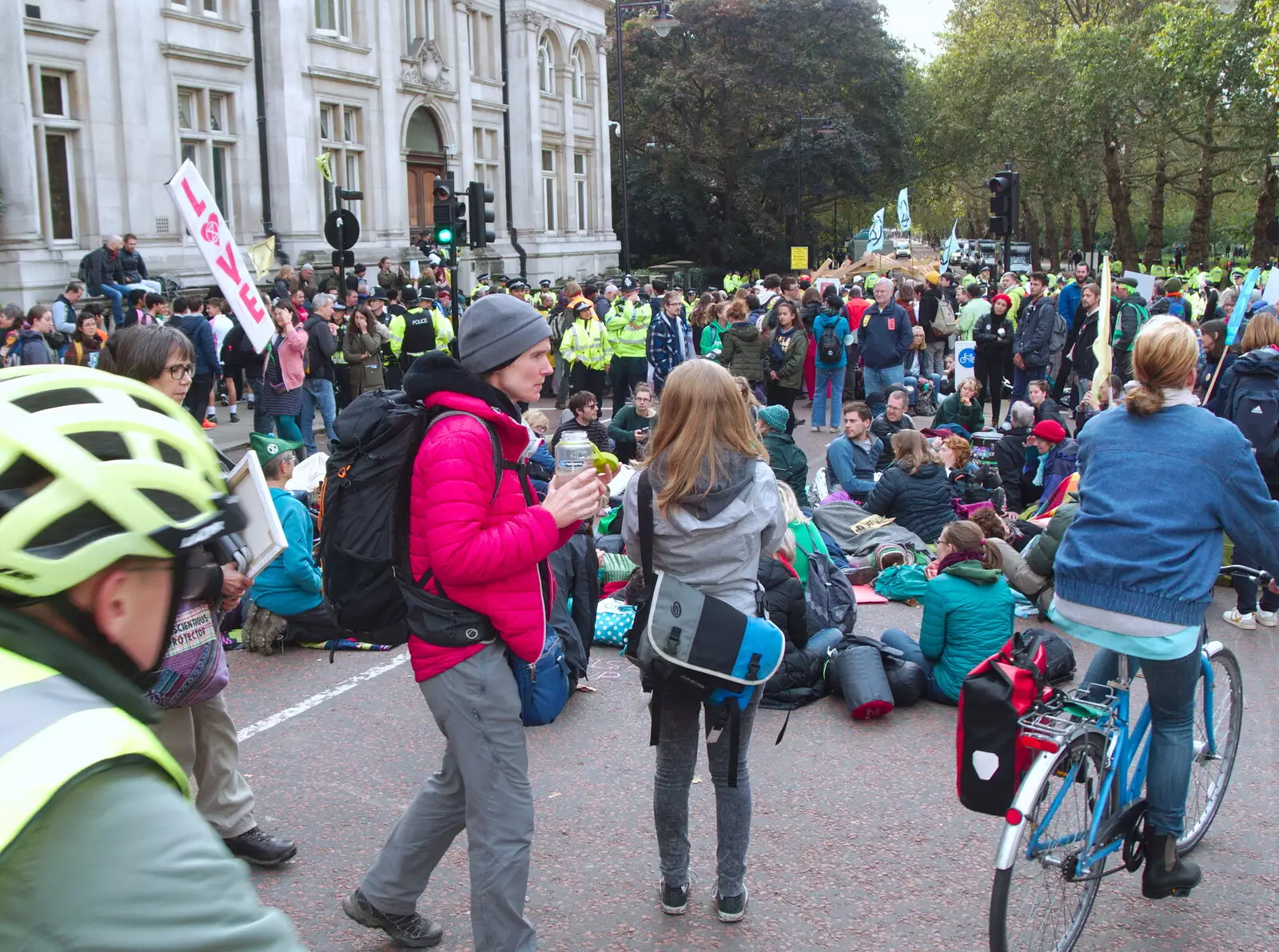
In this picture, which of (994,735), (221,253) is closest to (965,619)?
(994,735)

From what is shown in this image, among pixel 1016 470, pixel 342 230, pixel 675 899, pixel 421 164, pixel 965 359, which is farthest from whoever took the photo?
pixel 421 164

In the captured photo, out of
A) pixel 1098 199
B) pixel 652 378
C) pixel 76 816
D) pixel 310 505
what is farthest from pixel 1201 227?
pixel 76 816

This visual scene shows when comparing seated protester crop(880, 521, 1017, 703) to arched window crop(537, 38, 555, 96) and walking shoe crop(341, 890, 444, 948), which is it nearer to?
walking shoe crop(341, 890, 444, 948)

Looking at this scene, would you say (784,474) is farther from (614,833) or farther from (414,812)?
(414,812)

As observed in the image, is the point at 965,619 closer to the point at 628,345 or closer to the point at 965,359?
the point at 628,345

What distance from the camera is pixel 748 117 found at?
51656 mm

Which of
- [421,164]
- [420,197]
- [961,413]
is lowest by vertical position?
[961,413]

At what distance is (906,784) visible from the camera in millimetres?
5418

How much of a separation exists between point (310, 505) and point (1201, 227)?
4014 cm

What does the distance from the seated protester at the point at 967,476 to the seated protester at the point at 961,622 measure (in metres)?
3.92

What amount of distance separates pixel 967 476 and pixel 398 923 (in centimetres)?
762

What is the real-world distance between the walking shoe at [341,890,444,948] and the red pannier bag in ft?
5.66

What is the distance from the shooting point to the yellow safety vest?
1.10 metres

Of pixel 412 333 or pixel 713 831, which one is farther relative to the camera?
pixel 412 333
